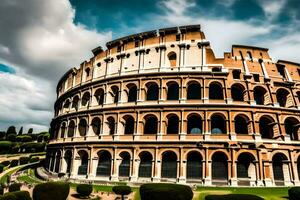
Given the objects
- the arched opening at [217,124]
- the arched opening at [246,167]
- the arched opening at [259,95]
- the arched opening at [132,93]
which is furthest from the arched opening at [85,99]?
the arched opening at [259,95]

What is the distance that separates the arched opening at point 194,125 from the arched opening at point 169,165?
3.36 meters

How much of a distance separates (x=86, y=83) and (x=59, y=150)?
9610 millimetres

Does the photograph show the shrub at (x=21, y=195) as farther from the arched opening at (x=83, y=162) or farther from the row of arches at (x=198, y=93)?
the row of arches at (x=198, y=93)

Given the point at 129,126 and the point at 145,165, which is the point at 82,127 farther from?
the point at 145,165

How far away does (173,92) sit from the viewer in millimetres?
27062

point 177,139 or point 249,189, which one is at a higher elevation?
point 177,139

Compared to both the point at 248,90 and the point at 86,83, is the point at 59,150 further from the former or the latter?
Answer: the point at 248,90

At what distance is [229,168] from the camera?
22219 mm

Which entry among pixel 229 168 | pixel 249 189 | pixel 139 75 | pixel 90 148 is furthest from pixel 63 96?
pixel 249 189

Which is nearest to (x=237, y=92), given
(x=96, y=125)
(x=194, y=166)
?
(x=194, y=166)

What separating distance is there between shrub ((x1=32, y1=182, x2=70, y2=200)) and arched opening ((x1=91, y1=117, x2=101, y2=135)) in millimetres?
13641

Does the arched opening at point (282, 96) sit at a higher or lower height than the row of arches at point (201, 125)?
higher

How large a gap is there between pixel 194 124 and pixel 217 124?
2.52 m

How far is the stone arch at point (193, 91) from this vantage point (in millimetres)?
26328
